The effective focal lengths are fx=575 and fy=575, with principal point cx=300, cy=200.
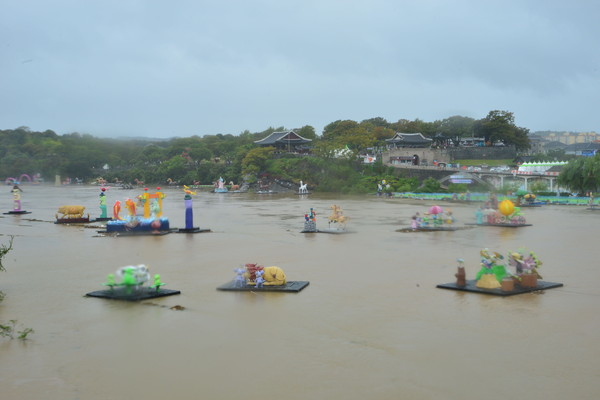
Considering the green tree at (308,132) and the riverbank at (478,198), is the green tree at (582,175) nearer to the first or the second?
the riverbank at (478,198)

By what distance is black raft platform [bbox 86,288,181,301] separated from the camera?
1152cm

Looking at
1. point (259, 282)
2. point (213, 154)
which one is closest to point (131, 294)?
point (259, 282)

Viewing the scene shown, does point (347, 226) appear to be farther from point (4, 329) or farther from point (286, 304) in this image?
point (4, 329)

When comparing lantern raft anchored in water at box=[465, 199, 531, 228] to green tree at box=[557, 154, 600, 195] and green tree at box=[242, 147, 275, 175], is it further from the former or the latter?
green tree at box=[242, 147, 275, 175]

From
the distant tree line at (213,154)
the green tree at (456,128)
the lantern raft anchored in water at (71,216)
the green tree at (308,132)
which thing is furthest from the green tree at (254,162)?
the lantern raft anchored in water at (71,216)

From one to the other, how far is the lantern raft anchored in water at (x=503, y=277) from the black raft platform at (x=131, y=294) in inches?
236

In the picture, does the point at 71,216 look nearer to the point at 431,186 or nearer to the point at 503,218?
the point at 503,218

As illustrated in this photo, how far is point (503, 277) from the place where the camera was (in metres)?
12.2

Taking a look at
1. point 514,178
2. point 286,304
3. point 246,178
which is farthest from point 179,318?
point 246,178

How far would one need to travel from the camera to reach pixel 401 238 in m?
21.4

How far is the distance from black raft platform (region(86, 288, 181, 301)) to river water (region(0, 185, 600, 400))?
0.22 m

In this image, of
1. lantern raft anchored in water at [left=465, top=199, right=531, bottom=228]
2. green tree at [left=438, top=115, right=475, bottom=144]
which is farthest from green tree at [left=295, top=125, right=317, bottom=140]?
lantern raft anchored in water at [left=465, top=199, right=531, bottom=228]

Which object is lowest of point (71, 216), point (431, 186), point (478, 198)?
point (71, 216)

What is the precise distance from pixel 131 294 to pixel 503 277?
304 inches
